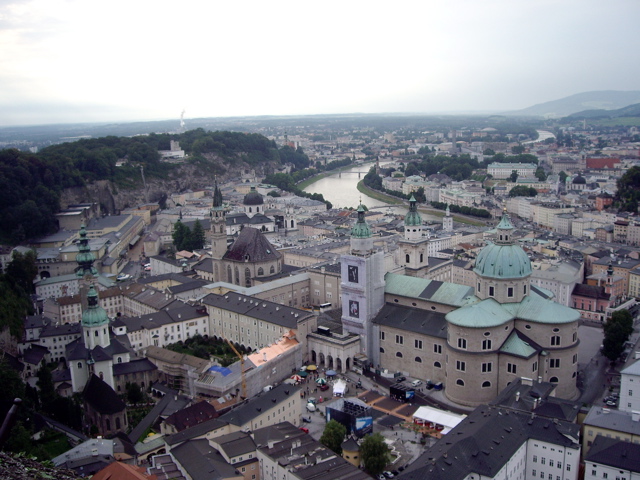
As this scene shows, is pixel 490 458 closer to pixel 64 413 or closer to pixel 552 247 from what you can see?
pixel 64 413

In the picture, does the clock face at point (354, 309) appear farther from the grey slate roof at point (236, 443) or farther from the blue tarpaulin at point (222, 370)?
the grey slate roof at point (236, 443)

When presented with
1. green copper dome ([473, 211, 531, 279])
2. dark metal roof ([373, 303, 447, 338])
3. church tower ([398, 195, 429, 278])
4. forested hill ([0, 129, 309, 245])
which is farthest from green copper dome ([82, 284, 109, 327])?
forested hill ([0, 129, 309, 245])

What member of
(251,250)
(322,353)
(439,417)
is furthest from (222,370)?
(251,250)

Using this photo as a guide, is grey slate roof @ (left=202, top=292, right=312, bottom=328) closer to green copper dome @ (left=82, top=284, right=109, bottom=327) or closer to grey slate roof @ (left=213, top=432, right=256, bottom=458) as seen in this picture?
green copper dome @ (left=82, top=284, right=109, bottom=327)

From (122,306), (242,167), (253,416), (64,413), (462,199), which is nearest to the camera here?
(253,416)

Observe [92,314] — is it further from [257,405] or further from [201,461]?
[201,461]

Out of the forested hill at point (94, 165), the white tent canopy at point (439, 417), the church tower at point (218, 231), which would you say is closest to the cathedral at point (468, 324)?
the white tent canopy at point (439, 417)

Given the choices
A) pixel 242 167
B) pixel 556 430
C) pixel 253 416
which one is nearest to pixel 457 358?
pixel 556 430
